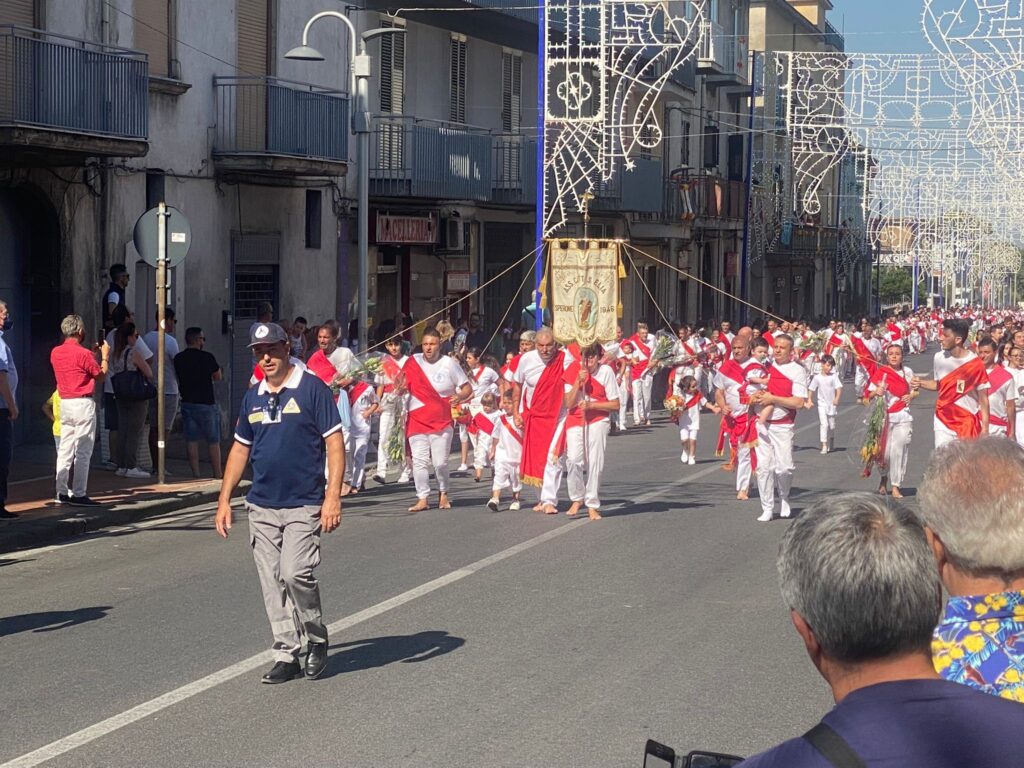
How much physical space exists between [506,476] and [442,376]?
1.12m

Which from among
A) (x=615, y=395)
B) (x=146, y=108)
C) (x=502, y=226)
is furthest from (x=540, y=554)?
(x=502, y=226)

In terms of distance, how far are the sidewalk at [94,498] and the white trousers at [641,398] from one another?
9699mm

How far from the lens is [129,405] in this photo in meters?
16.3

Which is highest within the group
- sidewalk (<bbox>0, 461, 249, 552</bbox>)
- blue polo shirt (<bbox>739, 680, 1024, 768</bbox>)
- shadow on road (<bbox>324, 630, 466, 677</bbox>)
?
blue polo shirt (<bbox>739, 680, 1024, 768</bbox>)

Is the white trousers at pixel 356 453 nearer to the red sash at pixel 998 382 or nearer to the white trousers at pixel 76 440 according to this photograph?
the white trousers at pixel 76 440

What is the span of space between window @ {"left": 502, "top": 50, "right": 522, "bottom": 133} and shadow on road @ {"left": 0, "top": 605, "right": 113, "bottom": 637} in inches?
959

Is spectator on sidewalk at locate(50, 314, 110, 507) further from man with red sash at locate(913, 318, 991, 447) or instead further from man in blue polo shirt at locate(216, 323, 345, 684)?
man with red sash at locate(913, 318, 991, 447)

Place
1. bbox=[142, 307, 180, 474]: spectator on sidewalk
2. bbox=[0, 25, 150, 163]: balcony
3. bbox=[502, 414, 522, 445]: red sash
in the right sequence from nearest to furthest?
bbox=[502, 414, 522, 445]: red sash → bbox=[142, 307, 180, 474]: spectator on sidewalk → bbox=[0, 25, 150, 163]: balcony

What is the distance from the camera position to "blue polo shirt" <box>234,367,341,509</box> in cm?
810

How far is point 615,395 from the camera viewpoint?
563 inches

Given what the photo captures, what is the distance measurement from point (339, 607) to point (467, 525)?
3800mm

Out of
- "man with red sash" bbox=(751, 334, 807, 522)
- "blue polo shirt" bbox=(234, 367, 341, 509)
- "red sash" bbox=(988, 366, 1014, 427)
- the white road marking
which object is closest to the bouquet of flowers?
"red sash" bbox=(988, 366, 1014, 427)

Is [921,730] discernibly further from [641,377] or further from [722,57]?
[722,57]

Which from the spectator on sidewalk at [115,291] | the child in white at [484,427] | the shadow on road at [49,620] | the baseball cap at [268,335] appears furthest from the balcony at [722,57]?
the baseball cap at [268,335]
